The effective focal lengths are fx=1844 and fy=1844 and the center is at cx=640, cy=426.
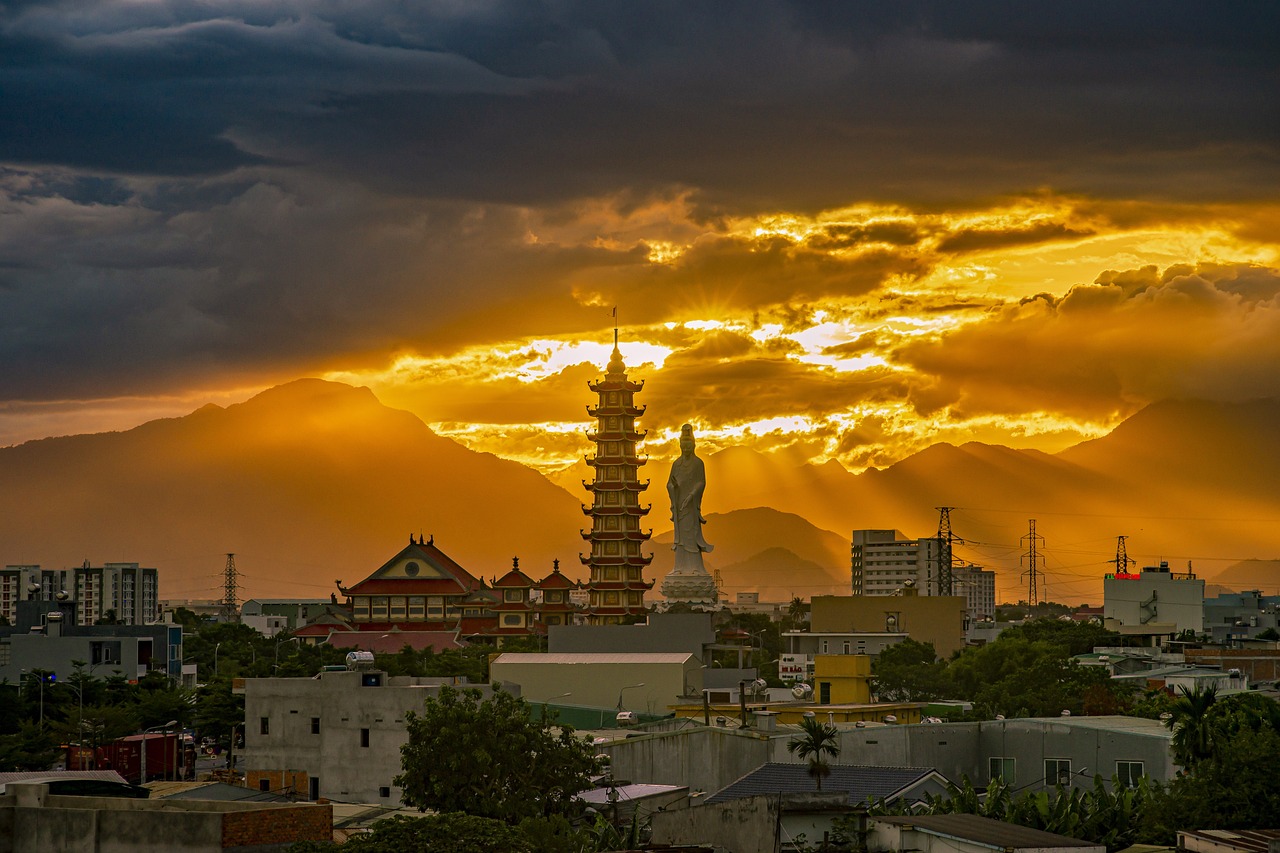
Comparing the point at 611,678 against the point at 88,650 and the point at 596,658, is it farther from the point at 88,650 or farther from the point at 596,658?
the point at 88,650

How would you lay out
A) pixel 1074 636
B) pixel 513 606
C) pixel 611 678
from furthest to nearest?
pixel 513 606 → pixel 1074 636 → pixel 611 678

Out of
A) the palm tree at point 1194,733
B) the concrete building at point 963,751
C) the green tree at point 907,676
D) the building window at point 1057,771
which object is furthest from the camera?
the green tree at point 907,676

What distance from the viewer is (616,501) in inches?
6147

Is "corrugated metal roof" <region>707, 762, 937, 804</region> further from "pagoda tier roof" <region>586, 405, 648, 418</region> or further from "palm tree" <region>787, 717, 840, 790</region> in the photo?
"pagoda tier roof" <region>586, 405, 648, 418</region>

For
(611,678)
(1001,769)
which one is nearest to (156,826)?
(1001,769)

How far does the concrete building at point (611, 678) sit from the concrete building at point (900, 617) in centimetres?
3016

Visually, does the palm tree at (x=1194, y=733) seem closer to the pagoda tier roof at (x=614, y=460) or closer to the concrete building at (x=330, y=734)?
the concrete building at (x=330, y=734)

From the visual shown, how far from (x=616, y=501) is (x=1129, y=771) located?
341ft

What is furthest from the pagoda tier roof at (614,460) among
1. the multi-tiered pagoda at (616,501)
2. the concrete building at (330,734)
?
the concrete building at (330,734)

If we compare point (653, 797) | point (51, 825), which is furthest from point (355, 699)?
point (51, 825)

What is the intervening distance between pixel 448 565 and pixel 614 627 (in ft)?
190

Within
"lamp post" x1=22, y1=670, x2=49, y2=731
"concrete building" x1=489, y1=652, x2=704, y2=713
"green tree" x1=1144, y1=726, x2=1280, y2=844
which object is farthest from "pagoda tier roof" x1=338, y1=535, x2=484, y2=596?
"green tree" x1=1144, y1=726, x2=1280, y2=844

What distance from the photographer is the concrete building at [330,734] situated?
66875 millimetres

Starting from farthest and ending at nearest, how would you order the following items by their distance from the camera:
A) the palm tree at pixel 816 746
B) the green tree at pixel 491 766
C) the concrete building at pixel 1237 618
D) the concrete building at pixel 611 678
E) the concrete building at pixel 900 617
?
the concrete building at pixel 1237 618
the concrete building at pixel 900 617
the concrete building at pixel 611 678
the green tree at pixel 491 766
the palm tree at pixel 816 746
